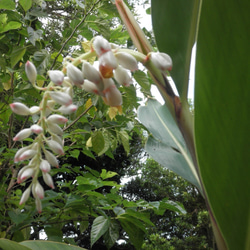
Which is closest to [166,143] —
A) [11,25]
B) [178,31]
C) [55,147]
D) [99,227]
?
[178,31]

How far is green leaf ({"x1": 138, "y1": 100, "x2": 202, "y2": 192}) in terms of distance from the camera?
52 centimetres

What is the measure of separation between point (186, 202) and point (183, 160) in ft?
18.3

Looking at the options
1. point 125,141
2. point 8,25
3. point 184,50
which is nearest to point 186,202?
point 125,141

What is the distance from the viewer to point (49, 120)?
0.28 metres

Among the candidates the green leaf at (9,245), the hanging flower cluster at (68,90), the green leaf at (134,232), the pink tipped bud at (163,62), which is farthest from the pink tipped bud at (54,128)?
the green leaf at (134,232)

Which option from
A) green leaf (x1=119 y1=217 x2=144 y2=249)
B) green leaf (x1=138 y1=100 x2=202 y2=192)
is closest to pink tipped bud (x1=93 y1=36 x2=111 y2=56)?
green leaf (x1=138 y1=100 x2=202 y2=192)

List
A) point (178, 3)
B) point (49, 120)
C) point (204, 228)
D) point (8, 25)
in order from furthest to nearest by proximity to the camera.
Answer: point (204, 228) < point (8, 25) < point (178, 3) < point (49, 120)

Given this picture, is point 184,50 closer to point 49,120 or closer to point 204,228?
point 49,120

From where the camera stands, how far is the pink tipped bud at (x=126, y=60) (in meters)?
0.27

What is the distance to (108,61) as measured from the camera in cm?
25

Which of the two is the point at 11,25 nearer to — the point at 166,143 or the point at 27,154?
the point at 166,143

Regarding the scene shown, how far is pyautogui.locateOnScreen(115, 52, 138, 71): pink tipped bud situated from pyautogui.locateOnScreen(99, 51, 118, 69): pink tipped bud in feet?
0.06

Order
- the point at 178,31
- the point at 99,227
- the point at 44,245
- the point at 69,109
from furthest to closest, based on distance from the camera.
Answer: the point at 99,227
the point at 44,245
the point at 178,31
the point at 69,109

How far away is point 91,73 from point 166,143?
349 mm
